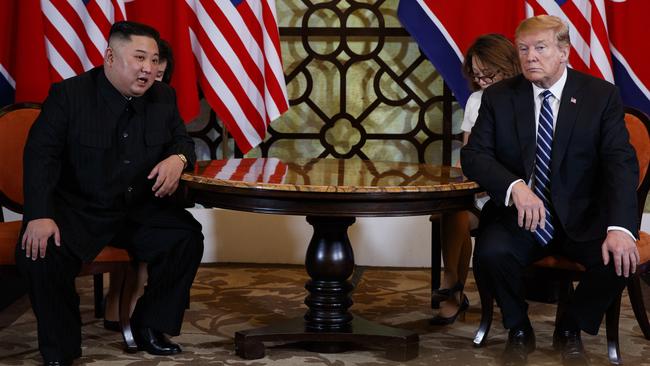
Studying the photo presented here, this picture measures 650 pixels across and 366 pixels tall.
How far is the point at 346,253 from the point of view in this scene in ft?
12.5

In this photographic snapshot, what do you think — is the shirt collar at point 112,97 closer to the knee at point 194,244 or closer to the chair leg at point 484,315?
the knee at point 194,244

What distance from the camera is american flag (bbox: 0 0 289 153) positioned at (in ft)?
16.7

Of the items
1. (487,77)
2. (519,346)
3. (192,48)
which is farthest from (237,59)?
(519,346)

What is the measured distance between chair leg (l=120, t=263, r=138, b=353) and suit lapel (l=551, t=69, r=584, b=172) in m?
1.63

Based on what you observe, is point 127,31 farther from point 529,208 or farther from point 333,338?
point 529,208

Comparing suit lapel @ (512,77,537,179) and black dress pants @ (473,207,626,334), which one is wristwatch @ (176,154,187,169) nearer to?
black dress pants @ (473,207,626,334)

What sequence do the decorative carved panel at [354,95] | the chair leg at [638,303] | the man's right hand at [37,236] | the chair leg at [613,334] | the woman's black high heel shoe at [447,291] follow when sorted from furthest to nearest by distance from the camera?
the decorative carved panel at [354,95] < the woman's black high heel shoe at [447,291] < the chair leg at [638,303] < the chair leg at [613,334] < the man's right hand at [37,236]

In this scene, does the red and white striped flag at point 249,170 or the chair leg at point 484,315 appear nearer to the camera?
the red and white striped flag at point 249,170

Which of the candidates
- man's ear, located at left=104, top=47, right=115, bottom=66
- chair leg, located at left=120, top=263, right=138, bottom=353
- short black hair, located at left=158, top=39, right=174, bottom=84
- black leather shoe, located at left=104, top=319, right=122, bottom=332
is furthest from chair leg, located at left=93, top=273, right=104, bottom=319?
man's ear, located at left=104, top=47, right=115, bottom=66

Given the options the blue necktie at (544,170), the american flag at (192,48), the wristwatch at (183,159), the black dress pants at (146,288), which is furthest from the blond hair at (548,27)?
the american flag at (192,48)

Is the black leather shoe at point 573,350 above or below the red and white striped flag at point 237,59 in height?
below

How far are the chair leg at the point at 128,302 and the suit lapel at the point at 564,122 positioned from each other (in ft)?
5.36

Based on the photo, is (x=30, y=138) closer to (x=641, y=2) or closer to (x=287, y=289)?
(x=287, y=289)

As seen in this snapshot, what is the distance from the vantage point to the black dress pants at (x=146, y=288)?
352 centimetres
